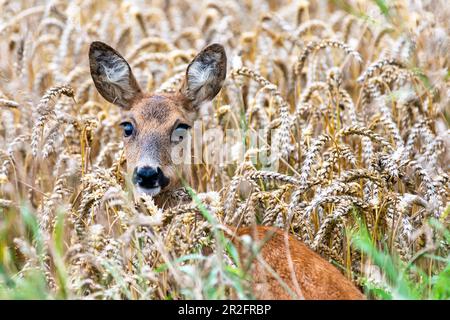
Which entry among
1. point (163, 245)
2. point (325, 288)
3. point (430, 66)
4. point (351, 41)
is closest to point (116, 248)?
point (163, 245)

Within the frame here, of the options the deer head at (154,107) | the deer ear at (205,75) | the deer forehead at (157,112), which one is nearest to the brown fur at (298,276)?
the deer head at (154,107)

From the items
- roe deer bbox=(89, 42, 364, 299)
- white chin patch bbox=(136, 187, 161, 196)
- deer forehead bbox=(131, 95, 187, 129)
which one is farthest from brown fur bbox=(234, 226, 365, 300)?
deer forehead bbox=(131, 95, 187, 129)

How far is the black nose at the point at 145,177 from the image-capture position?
22.0ft

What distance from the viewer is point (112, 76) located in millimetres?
7793

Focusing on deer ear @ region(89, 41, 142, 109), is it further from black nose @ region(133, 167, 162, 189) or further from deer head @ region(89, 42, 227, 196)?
black nose @ region(133, 167, 162, 189)

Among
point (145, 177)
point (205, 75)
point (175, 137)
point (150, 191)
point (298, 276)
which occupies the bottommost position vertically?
point (298, 276)

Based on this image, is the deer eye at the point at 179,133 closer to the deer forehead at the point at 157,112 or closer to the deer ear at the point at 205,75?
the deer forehead at the point at 157,112

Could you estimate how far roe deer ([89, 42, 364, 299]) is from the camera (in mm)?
5633

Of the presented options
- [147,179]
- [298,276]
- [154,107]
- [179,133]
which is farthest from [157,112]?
[298,276]

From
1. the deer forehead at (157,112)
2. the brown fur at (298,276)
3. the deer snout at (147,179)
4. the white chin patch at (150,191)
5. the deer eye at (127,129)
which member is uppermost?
the deer forehead at (157,112)

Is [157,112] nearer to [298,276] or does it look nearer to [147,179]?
[147,179]

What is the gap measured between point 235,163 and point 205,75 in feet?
2.63
